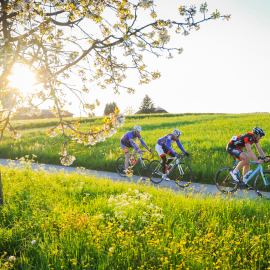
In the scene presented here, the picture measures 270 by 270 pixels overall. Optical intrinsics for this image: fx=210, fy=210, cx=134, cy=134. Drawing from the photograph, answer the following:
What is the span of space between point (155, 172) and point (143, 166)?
2.51 ft

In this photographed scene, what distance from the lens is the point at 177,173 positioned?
9211mm

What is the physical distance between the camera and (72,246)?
3.63 metres

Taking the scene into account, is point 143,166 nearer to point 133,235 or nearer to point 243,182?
point 243,182

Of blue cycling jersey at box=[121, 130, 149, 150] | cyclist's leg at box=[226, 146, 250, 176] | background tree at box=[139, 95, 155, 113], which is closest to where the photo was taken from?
cyclist's leg at box=[226, 146, 250, 176]

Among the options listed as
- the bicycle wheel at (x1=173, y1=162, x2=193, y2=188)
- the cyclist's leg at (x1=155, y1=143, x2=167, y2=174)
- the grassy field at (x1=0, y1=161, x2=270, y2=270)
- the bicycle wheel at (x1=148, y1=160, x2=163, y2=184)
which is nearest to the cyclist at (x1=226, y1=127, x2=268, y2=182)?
the bicycle wheel at (x1=173, y1=162, x2=193, y2=188)

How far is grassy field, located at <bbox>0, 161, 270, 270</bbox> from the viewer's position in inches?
130

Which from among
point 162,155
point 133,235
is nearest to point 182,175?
point 162,155

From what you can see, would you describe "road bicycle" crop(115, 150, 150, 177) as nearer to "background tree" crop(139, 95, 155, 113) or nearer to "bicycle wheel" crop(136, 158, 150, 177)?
"bicycle wheel" crop(136, 158, 150, 177)

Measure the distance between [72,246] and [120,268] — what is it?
949mm

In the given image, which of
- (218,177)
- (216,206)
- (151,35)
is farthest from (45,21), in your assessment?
(218,177)

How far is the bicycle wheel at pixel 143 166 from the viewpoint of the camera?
991 centimetres

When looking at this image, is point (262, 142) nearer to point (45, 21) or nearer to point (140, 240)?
point (140, 240)

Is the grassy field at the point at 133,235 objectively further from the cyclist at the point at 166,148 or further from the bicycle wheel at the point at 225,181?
the cyclist at the point at 166,148

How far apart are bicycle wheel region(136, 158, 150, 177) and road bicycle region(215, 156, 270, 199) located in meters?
3.28
